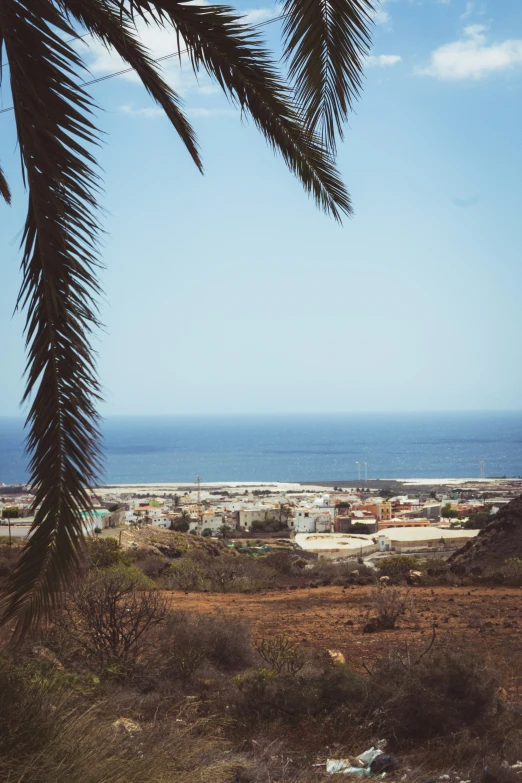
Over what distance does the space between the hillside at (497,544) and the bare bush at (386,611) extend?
19.8 ft

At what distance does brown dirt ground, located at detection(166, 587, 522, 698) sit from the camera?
357 inches

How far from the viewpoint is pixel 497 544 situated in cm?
1870

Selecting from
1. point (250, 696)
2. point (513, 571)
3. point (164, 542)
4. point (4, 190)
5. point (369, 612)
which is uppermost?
point (4, 190)

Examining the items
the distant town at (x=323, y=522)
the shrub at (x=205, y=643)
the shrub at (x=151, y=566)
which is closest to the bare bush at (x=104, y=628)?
the shrub at (x=205, y=643)

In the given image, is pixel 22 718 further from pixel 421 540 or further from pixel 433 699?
pixel 421 540

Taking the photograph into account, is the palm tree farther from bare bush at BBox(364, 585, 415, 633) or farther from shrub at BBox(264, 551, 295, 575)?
shrub at BBox(264, 551, 295, 575)

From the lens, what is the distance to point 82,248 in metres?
3.33

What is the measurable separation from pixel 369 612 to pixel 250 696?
18.7 feet

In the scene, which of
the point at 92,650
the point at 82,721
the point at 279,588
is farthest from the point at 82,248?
the point at 279,588

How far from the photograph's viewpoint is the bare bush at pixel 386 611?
10.7 meters

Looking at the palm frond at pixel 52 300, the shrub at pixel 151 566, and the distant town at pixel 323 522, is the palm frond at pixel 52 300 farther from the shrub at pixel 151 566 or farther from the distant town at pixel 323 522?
the shrub at pixel 151 566

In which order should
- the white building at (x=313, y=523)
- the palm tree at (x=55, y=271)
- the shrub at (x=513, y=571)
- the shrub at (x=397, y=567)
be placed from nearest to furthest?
the palm tree at (x=55, y=271) < the shrub at (x=513, y=571) < the shrub at (x=397, y=567) < the white building at (x=313, y=523)

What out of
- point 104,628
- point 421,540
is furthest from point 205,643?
point 421,540

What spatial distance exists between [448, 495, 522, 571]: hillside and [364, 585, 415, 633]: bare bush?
6033mm
